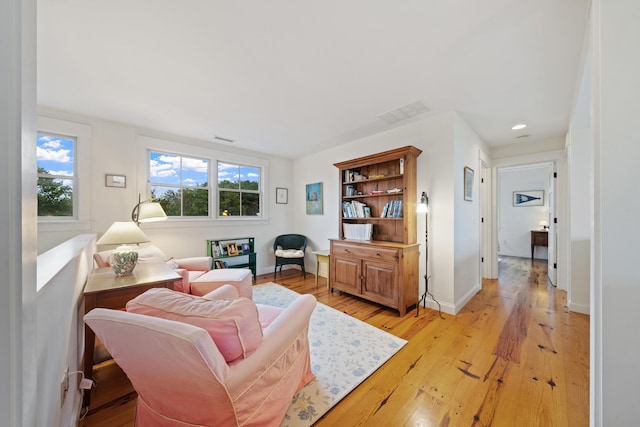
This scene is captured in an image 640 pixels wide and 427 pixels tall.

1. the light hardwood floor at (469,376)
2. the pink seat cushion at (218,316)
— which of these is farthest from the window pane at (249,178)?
the pink seat cushion at (218,316)

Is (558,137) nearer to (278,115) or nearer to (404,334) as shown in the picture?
(404,334)

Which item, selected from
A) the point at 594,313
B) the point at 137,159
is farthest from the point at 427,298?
the point at 137,159

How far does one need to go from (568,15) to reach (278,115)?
8.18 feet

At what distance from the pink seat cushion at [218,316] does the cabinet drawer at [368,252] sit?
6.38 feet

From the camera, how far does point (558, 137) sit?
135 inches

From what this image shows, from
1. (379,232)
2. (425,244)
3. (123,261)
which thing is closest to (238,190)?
(123,261)

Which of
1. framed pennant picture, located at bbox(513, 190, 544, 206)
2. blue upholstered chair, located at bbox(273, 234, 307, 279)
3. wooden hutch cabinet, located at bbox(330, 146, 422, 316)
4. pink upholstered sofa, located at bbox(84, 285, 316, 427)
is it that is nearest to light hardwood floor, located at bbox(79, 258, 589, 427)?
wooden hutch cabinet, located at bbox(330, 146, 422, 316)

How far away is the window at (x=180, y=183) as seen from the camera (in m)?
3.47

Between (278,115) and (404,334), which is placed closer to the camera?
(404,334)

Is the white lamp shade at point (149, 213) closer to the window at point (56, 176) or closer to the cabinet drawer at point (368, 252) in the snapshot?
the window at point (56, 176)

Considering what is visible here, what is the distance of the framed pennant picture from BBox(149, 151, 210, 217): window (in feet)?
25.3

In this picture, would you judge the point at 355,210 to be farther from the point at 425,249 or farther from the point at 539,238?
the point at 539,238

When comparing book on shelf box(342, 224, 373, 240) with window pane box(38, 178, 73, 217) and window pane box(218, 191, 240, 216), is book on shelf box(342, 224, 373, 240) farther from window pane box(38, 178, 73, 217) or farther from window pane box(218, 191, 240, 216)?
window pane box(38, 178, 73, 217)

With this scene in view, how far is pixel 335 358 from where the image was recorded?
1877 mm
